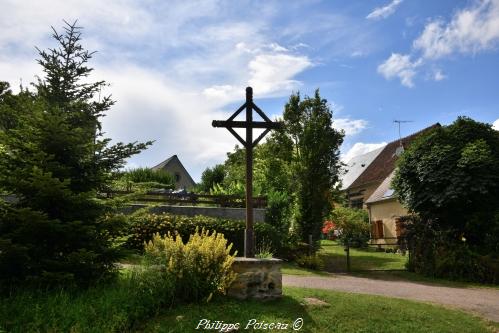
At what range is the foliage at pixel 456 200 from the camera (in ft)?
47.3

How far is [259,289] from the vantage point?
26.3 ft

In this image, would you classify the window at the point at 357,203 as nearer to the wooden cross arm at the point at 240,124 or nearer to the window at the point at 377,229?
the window at the point at 377,229

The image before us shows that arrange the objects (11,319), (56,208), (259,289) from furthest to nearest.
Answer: (259,289) < (56,208) < (11,319)

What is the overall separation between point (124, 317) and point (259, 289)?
2.62 metres

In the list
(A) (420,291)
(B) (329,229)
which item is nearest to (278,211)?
(A) (420,291)

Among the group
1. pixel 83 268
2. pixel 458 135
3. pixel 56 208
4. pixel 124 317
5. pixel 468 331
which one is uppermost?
pixel 458 135

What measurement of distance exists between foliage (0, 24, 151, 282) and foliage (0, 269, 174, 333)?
37 centimetres

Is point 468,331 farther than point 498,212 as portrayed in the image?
No

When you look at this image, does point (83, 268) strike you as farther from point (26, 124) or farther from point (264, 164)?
point (264, 164)

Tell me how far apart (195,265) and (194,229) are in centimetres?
791

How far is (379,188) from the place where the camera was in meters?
28.9

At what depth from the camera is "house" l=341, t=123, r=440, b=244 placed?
82.7ft

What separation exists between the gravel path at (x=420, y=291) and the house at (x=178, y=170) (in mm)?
36623

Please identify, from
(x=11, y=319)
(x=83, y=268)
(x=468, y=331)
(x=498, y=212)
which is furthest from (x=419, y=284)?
(x=11, y=319)
